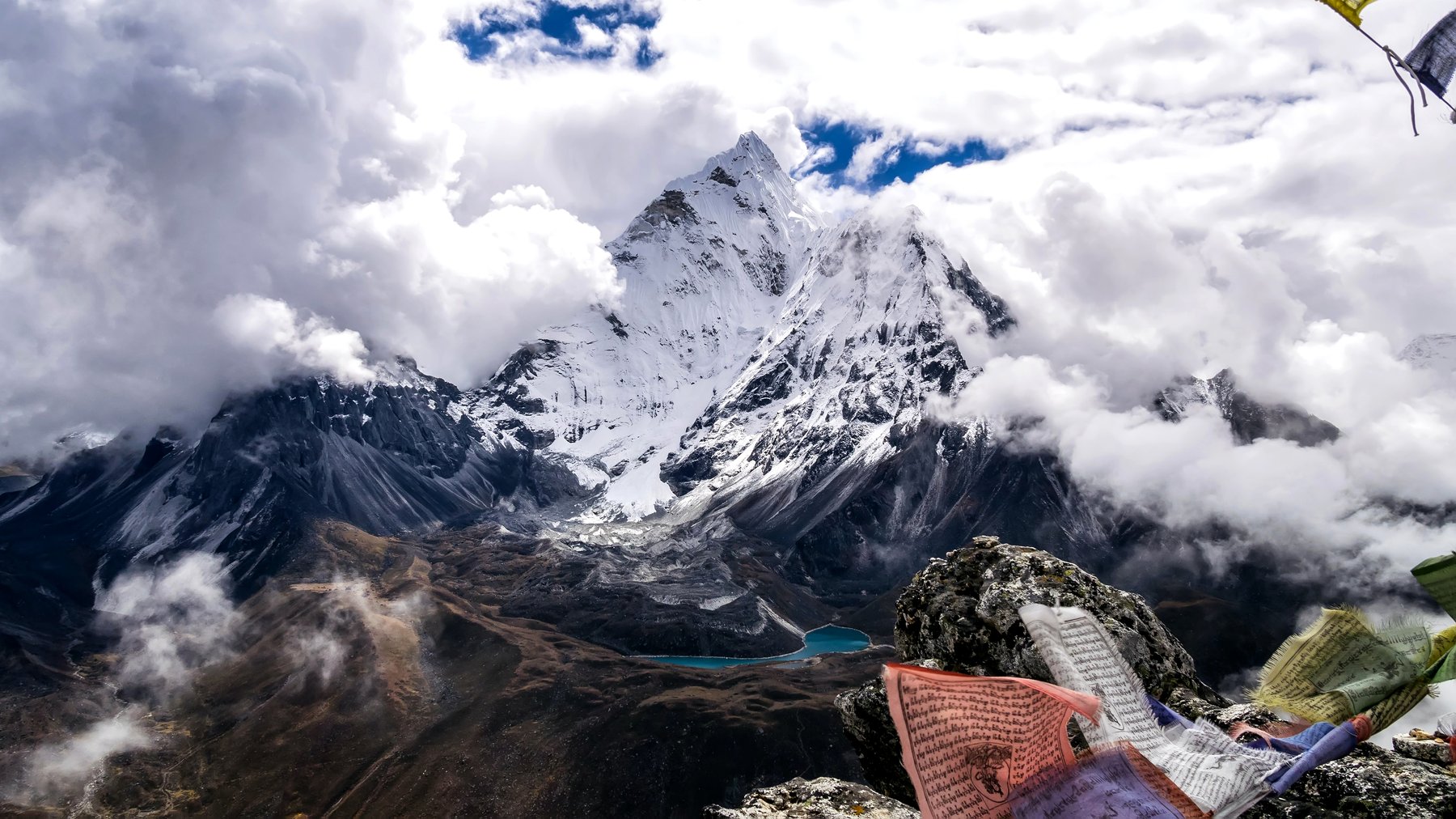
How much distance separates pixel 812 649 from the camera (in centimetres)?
14575

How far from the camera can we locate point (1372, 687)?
4.82 metres

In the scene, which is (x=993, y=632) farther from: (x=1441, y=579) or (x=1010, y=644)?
(x=1441, y=579)

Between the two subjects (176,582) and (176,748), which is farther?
(176,582)

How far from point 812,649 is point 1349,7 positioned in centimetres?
14742

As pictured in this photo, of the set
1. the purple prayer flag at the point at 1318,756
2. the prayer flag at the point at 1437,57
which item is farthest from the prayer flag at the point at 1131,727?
the prayer flag at the point at 1437,57

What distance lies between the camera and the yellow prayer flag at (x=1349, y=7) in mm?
7457

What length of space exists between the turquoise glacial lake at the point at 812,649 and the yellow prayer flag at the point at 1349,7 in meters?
116

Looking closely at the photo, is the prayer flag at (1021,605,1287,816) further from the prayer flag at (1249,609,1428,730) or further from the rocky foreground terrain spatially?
the prayer flag at (1249,609,1428,730)

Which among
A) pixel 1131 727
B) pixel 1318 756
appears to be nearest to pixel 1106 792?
pixel 1131 727

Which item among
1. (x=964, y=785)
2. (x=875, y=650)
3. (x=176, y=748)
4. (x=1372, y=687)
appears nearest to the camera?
(x=964, y=785)

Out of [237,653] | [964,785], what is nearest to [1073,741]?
[964,785]

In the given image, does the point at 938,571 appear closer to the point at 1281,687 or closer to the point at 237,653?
the point at 1281,687

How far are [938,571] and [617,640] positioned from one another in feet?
428

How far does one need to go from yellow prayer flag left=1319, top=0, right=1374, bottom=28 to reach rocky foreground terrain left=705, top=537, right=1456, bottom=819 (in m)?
6.07
